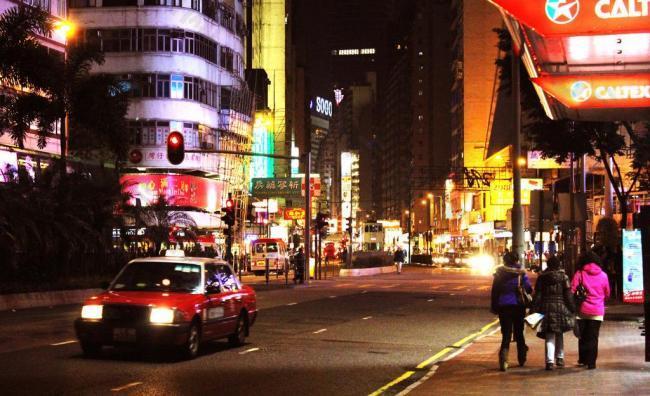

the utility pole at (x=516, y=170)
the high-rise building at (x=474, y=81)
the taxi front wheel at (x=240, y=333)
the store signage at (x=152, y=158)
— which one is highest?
the high-rise building at (x=474, y=81)

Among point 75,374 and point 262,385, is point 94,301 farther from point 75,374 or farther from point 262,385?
point 262,385

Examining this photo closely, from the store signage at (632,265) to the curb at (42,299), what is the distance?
60.9 ft

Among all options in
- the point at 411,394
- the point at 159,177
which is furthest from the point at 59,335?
the point at 159,177

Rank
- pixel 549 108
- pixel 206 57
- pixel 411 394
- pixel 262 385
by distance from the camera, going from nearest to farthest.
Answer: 1. pixel 411 394
2. pixel 262 385
3. pixel 549 108
4. pixel 206 57

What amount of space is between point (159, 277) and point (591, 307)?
23.4 ft

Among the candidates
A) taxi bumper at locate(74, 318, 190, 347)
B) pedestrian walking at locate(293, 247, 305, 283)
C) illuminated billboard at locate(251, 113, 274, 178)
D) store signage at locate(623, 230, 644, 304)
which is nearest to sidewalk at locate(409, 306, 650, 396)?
store signage at locate(623, 230, 644, 304)

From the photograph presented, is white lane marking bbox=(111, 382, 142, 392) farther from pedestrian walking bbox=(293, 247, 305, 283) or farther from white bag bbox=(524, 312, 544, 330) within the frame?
pedestrian walking bbox=(293, 247, 305, 283)

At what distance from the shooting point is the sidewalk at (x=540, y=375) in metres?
12.4

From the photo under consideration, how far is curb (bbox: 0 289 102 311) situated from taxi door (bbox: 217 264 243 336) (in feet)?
47.4

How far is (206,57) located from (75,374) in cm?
6209

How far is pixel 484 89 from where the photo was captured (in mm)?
117688

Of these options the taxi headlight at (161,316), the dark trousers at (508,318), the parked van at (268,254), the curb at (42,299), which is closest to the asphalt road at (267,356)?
the taxi headlight at (161,316)

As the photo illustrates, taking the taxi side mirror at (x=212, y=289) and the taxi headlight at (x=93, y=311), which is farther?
the taxi side mirror at (x=212, y=289)

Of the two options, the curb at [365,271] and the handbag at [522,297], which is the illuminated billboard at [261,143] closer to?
the curb at [365,271]
